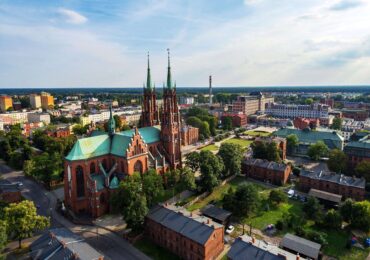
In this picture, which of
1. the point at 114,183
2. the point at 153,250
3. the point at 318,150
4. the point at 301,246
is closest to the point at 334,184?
the point at 318,150

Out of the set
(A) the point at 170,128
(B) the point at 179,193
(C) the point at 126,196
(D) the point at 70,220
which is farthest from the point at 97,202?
(A) the point at 170,128

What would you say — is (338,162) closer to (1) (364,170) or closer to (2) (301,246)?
(1) (364,170)

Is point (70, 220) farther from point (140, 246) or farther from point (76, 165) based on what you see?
point (140, 246)

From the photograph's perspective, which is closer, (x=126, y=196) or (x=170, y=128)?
(x=126, y=196)

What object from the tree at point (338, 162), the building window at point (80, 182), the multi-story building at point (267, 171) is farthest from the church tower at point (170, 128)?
the tree at point (338, 162)

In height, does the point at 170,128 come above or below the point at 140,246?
above

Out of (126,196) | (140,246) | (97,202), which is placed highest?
(126,196)

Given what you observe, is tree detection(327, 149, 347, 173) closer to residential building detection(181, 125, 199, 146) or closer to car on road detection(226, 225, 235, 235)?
car on road detection(226, 225, 235, 235)
